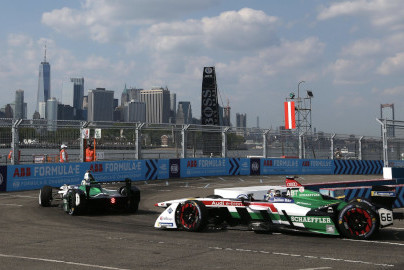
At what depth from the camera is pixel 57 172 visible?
952 inches

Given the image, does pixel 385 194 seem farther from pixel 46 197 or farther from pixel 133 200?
pixel 46 197

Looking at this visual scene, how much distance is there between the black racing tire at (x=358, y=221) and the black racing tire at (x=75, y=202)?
7.71m

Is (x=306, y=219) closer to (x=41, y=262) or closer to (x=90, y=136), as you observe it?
(x=41, y=262)

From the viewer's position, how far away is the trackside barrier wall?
23047mm

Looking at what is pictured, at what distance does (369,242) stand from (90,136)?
19550 mm

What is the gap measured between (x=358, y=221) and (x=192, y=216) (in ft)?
12.2

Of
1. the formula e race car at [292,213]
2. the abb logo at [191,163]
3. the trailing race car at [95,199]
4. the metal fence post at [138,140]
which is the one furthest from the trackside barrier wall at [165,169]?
the formula e race car at [292,213]

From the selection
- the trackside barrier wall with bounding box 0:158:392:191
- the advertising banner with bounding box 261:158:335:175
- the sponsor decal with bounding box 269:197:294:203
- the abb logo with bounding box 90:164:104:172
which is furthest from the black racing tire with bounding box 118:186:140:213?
the advertising banner with bounding box 261:158:335:175

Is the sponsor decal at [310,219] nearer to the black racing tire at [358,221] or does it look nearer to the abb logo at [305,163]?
the black racing tire at [358,221]

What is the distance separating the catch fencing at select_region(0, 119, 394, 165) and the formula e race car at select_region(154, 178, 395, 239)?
13242 mm

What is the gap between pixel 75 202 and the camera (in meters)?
14.6

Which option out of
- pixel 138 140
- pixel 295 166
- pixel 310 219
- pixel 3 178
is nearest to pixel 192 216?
pixel 310 219

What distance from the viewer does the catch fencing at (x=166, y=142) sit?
23797 millimetres

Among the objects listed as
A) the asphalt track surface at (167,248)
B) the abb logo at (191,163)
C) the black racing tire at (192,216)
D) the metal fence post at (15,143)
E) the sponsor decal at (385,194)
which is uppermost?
the metal fence post at (15,143)
